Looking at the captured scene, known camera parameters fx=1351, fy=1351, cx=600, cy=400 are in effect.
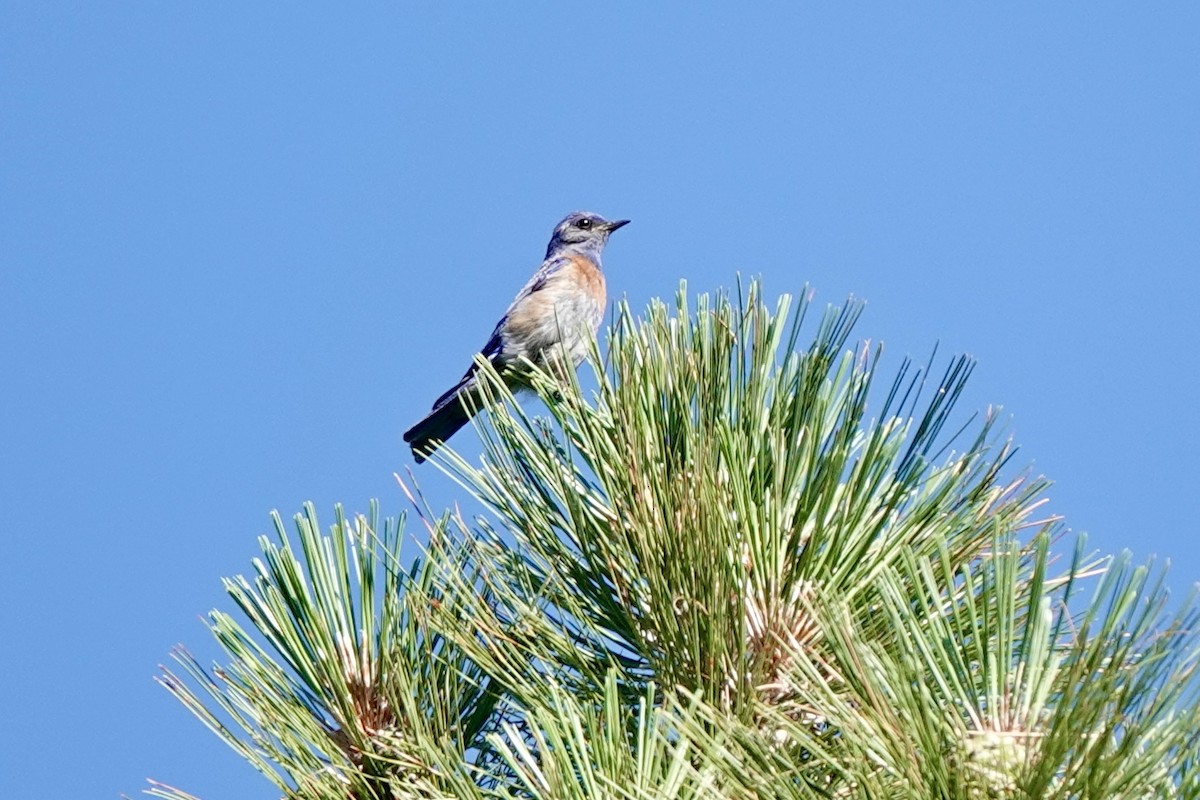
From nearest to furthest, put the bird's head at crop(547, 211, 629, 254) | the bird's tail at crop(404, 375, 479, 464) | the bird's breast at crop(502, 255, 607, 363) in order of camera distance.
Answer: the bird's tail at crop(404, 375, 479, 464), the bird's breast at crop(502, 255, 607, 363), the bird's head at crop(547, 211, 629, 254)

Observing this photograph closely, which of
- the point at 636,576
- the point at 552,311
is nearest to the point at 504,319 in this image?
the point at 552,311

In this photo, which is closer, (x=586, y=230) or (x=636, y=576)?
(x=636, y=576)

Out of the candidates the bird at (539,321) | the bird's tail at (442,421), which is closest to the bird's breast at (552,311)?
the bird at (539,321)

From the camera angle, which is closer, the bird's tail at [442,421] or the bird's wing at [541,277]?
the bird's tail at [442,421]

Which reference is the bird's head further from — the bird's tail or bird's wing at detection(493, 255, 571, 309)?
the bird's tail

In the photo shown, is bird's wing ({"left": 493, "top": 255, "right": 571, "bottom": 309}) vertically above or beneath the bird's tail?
above

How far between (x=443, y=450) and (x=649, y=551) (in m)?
0.64

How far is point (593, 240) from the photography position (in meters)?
9.02

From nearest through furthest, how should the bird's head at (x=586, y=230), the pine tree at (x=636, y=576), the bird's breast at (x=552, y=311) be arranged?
the pine tree at (x=636, y=576)
the bird's breast at (x=552, y=311)
the bird's head at (x=586, y=230)

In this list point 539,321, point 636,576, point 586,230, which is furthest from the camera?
point 586,230

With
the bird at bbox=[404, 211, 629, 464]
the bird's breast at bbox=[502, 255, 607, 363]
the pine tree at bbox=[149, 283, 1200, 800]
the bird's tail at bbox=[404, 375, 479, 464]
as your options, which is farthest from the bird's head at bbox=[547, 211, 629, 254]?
the pine tree at bbox=[149, 283, 1200, 800]

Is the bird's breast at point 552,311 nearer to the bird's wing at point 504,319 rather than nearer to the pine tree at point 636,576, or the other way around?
the bird's wing at point 504,319

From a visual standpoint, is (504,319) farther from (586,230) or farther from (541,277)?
(586,230)

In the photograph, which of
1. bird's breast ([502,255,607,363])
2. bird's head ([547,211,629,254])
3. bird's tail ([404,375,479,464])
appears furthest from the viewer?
bird's head ([547,211,629,254])
